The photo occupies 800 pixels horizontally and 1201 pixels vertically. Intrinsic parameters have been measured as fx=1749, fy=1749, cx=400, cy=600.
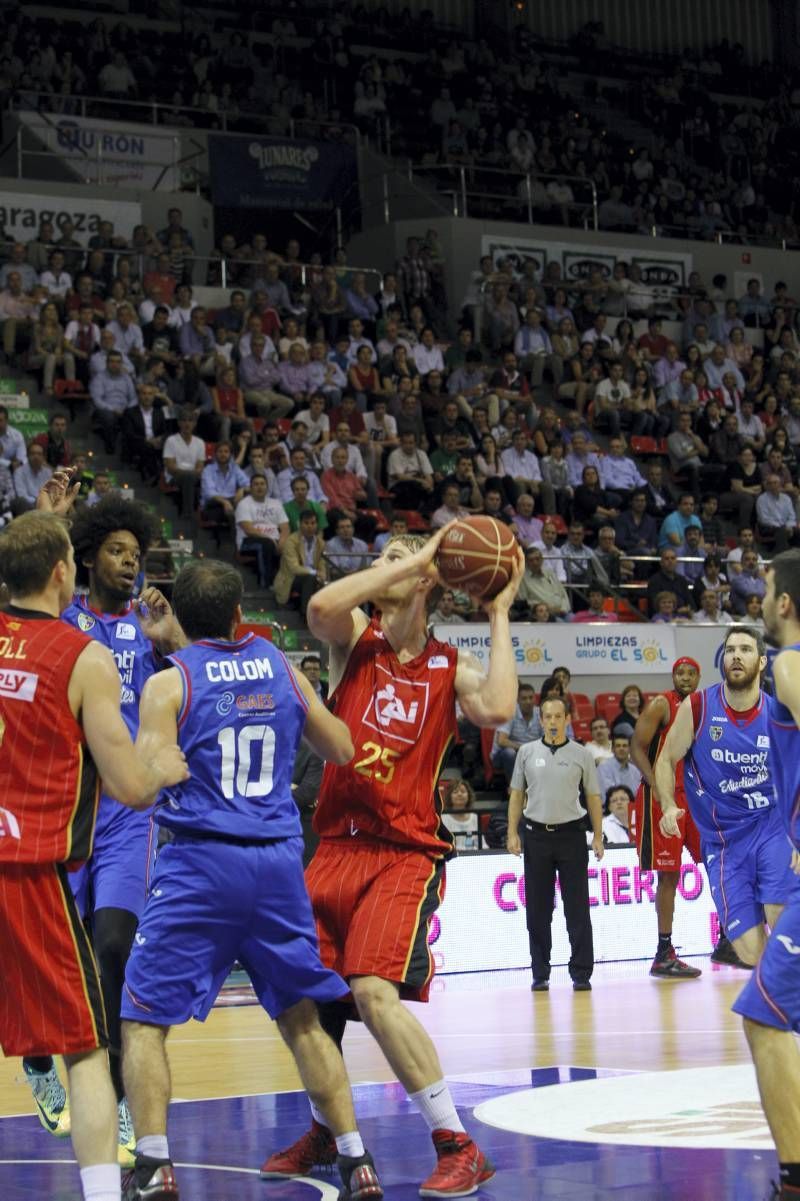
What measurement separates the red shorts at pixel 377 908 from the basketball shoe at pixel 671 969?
7181mm

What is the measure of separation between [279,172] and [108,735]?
20993 millimetres

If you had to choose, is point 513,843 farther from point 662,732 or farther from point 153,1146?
point 153,1146

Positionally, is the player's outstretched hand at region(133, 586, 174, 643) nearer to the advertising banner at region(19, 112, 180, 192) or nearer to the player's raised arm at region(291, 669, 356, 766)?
the player's raised arm at region(291, 669, 356, 766)

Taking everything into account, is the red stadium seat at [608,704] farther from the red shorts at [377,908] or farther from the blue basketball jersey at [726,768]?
the red shorts at [377,908]

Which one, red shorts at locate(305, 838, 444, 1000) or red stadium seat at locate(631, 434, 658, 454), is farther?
red stadium seat at locate(631, 434, 658, 454)

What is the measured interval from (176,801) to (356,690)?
94 centimetres

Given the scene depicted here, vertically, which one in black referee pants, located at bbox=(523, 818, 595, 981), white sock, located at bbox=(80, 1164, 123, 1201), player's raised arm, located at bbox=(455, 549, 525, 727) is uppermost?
player's raised arm, located at bbox=(455, 549, 525, 727)

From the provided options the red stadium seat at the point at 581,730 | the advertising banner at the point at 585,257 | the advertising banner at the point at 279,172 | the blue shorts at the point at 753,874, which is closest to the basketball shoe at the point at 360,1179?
the blue shorts at the point at 753,874

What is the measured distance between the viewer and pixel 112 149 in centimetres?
2327

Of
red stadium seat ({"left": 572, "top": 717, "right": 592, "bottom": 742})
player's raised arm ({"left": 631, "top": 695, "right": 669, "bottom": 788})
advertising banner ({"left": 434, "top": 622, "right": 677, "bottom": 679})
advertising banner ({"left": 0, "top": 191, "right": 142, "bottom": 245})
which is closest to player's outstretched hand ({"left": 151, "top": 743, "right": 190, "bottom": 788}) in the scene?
player's raised arm ({"left": 631, "top": 695, "right": 669, "bottom": 788})

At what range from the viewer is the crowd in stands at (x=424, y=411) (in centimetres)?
1838

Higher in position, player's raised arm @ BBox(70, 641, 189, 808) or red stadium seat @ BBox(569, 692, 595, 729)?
player's raised arm @ BBox(70, 641, 189, 808)

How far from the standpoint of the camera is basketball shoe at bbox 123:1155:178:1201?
514cm

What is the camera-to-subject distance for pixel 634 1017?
34.3ft
